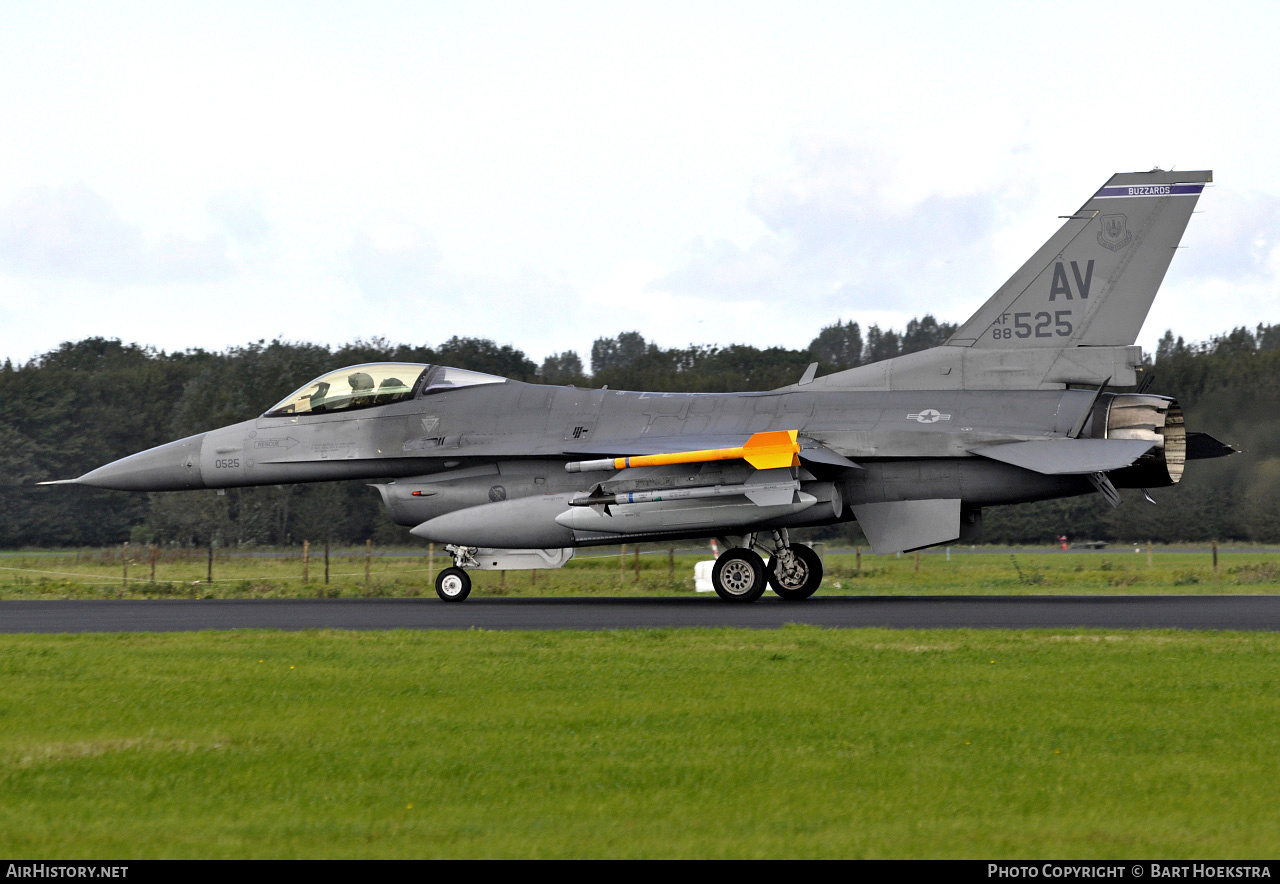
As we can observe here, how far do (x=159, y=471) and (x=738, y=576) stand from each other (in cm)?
972

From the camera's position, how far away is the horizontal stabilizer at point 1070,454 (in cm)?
1634

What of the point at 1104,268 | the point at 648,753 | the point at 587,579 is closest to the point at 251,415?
the point at 587,579

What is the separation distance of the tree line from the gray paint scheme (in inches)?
716

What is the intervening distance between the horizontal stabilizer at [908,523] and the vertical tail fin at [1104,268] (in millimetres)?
A: 2500

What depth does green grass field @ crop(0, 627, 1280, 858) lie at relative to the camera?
4.78 meters

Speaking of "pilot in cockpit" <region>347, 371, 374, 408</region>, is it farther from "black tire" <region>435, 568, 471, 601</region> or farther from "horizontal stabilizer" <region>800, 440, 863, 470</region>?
"horizontal stabilizer" <region>800, 440, 863, 470</region>

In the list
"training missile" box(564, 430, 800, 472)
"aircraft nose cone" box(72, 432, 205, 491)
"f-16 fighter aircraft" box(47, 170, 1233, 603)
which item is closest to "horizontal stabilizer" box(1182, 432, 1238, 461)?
"f-16 fighter aircraft" box(47, 170, 1233, 603)

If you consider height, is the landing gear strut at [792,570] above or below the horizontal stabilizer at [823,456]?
below

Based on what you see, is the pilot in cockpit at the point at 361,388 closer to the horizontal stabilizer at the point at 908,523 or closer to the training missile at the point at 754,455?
the training missile at the point at 754,455

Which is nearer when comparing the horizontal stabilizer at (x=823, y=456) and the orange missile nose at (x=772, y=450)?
the orange missile nose at (x=772, y=450)

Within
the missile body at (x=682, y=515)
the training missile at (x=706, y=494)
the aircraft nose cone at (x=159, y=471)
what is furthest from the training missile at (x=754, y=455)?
the aircraft nose cone at (x=159, y=471)

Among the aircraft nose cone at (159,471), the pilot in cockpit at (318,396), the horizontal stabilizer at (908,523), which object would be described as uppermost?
the pilot in cockpit at (318,396)

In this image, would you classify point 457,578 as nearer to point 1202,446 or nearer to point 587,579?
point 587,579

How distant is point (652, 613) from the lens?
52.4 feet
